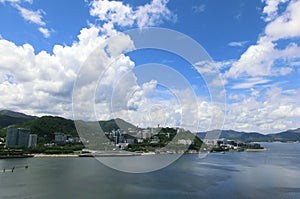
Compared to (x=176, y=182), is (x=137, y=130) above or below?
above

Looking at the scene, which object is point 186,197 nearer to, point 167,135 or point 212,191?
point 212,191

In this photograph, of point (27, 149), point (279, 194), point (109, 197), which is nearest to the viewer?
point (109, 197)

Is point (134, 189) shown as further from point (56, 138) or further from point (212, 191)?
point (56, 138)

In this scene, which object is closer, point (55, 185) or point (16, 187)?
point (16, 187)

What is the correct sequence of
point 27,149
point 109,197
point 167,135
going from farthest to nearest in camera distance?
point 167,135
point 27,149
point 109,197

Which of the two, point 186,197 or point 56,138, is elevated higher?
point 56,138

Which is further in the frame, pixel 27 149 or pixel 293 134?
pixel 293 134

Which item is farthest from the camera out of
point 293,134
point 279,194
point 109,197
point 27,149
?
point 293,134

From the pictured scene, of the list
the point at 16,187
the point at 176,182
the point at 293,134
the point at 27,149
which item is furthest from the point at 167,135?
the point at 293,134

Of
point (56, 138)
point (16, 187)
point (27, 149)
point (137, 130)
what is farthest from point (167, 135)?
point (16, 187)
